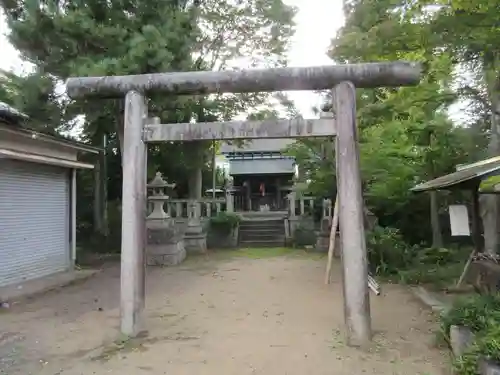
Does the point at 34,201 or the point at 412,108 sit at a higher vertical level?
the point at 412,108

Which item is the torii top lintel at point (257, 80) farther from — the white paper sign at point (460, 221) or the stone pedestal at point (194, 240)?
the stone pedestal at point (194, 240)

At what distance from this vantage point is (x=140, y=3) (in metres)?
13.3

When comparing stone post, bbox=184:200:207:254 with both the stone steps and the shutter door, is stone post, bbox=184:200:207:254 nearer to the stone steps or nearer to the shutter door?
the stone steps

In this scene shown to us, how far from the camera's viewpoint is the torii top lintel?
19.5 ft

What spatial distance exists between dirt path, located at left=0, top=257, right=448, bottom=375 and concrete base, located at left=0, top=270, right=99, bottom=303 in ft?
1.29

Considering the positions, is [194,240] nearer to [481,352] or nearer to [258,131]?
[258,131]

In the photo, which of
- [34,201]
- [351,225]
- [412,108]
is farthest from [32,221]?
[412,108]

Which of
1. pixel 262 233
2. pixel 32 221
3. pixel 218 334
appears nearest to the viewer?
pixel 218 334

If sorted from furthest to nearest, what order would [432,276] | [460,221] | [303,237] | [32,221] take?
[303,237]
[32,221]
[432,276]
[460,221]

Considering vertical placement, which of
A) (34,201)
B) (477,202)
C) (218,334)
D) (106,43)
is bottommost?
(218,334)

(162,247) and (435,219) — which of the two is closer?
(435,219)

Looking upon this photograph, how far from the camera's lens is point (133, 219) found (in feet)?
20.2

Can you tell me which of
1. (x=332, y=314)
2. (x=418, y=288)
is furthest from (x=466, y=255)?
(x=332, y=314)

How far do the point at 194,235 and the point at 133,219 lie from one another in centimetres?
1159
